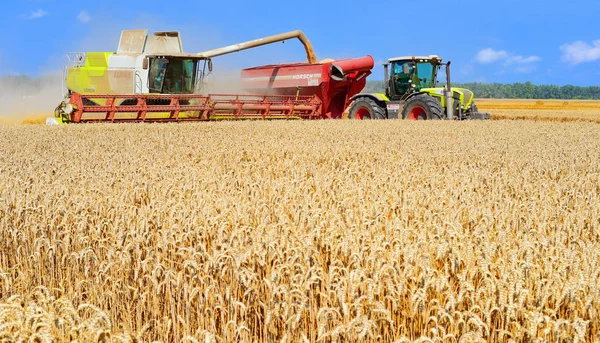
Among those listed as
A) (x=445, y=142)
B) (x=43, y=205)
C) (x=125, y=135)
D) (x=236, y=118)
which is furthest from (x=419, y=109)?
(x=43, y=205)

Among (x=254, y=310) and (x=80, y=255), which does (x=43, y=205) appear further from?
(x=254, y=310)

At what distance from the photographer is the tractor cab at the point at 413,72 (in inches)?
→ 734

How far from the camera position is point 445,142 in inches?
448

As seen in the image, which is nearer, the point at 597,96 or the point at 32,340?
the point at 32,340

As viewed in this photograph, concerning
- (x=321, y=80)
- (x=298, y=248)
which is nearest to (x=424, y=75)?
(x=321, y=80)

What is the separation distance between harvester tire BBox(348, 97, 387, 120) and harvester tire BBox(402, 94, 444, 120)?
92 cm

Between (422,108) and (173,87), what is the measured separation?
6.93 m

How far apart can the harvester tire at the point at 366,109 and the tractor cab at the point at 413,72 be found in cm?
77

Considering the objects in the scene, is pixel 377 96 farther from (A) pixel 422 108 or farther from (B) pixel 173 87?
(B) pixel 173 87

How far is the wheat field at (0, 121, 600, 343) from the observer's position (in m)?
2.66

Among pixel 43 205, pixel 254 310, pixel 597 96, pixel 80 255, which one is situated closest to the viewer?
pixel 254 310

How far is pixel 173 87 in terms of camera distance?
60.0 ft

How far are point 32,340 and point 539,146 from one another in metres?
9.79

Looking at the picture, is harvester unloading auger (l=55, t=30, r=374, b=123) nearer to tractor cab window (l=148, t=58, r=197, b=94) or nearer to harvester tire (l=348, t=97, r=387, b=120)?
tractor cab window (l=148, t=58, r=197, b=94)
